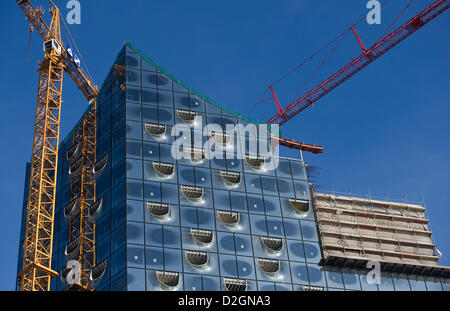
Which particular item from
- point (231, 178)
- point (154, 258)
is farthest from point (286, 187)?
point (154, 258)

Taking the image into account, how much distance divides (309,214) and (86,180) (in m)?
28.8

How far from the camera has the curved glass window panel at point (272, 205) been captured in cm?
11094

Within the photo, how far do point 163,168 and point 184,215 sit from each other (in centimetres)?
708

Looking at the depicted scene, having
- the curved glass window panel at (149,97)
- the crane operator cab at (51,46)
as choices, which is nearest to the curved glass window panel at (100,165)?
the curved glass window panel at (149,97)

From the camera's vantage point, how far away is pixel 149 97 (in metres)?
116

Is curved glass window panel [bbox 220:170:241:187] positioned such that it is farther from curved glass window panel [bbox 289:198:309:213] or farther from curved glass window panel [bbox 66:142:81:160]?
curved glass window panel [bbox 66:142:81:160]

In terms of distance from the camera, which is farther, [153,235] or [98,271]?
[153,235]

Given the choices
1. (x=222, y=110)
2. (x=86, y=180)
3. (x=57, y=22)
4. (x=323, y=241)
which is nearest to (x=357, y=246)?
(x=323, y=241)

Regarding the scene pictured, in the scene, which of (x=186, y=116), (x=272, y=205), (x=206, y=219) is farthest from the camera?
(x=186, y=116)

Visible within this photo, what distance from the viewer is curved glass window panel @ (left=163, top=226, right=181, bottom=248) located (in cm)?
10194

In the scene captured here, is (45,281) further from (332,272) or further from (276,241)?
(332,272)

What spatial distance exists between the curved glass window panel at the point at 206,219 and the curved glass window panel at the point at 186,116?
14236 millimetres

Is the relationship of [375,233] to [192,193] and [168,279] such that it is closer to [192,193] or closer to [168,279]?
[192,193]

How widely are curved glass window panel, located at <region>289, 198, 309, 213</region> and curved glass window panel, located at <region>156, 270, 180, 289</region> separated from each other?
20779 millimetres
